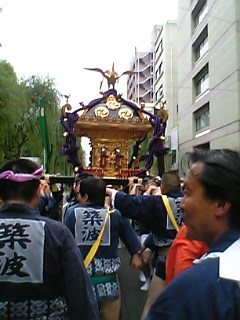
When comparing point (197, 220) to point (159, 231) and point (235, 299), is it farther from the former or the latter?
point (159, 231)

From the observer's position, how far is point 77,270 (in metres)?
1.70

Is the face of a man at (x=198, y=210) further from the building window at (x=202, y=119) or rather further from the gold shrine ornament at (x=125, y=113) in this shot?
the building window at (x=202, y=119)

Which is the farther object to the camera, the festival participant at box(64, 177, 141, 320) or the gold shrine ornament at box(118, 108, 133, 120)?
the gold shrine ornament at box(118, 108, 133, 120)

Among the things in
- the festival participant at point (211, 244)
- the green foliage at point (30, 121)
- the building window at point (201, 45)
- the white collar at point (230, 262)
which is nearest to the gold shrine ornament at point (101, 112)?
the festival participant at point (211, 244)

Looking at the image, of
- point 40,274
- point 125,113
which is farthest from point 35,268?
point 125,113

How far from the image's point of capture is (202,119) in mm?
22906

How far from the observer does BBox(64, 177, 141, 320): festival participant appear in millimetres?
2939

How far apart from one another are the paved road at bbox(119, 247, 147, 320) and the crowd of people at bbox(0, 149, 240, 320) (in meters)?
1.07

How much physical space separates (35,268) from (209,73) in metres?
20.4

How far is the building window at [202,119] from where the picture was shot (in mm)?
21969

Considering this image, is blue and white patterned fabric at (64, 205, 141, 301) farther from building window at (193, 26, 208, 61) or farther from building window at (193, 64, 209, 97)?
building window at (193, 26, 208, 61)

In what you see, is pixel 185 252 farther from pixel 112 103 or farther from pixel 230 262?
pixel 112 103

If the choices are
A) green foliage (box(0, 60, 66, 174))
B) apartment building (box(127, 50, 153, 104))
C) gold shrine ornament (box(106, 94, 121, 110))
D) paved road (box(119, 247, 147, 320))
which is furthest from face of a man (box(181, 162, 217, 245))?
apartment building (box(127, 50, 153, 104))

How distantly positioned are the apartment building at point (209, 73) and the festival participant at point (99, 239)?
12.2m
